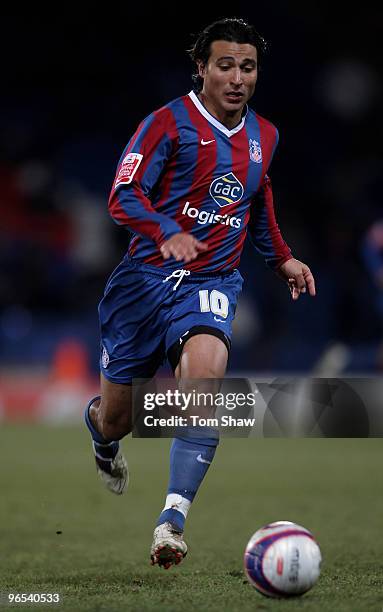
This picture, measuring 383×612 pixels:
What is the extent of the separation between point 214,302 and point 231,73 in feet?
3.33

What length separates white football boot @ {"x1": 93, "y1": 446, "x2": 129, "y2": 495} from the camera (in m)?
5.52

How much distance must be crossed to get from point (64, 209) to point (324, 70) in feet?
17.6

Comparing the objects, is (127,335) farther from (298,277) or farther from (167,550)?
(167,550)

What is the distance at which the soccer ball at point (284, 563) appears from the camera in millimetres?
3484

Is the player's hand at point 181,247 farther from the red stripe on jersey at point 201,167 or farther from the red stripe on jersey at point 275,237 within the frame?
the red stripe on jersey at point 275,237

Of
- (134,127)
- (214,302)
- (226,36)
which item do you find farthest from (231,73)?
(134,127)

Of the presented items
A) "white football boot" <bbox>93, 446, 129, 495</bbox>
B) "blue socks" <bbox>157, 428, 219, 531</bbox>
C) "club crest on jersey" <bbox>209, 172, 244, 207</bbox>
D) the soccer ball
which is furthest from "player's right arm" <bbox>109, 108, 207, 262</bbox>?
"white football boot" <bbox>93, 446, 129, 495</bbox>

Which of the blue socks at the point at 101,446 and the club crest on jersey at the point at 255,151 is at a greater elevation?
the club crest on jersey at the point at 255,151

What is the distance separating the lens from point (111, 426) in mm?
5008

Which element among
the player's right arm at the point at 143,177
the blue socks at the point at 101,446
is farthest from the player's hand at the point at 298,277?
the blue socks at the point at 101,446

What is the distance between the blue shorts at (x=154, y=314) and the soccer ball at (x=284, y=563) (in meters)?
1.05

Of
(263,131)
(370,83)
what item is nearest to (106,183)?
(370,83)

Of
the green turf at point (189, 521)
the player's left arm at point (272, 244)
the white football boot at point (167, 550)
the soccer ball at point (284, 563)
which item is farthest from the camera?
the player's left arm at point (272, 244)

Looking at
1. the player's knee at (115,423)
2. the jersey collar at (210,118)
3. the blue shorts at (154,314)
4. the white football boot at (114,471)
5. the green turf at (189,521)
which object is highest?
the jersey collar at (210,118)
